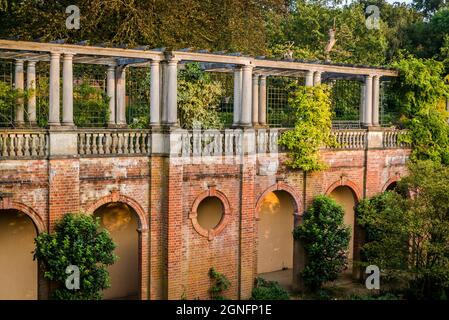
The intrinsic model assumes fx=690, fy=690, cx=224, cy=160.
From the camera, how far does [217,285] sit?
790 inches

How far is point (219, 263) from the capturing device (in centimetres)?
2016

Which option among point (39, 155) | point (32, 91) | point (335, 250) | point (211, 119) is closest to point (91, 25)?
point (211, 119)

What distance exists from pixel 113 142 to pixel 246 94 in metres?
4.46

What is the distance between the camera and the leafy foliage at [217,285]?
65.5 feet

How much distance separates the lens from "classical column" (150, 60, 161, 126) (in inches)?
733

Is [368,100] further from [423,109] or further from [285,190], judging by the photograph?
[285,190]

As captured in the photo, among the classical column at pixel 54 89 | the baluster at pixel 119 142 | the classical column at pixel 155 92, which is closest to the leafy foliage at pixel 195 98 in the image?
the classical column at pixel 155 92

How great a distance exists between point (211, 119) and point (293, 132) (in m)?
3.14

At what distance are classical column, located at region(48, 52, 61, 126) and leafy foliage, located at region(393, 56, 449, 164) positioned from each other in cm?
1305

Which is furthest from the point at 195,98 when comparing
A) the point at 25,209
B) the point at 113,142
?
the point at 25,209

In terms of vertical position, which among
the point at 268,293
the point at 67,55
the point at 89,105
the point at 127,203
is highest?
the point at 67,55

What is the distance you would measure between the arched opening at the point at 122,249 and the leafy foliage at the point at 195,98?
3.75 metres

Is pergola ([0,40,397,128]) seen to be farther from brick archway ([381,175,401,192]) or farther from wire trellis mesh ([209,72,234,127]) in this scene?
wire trellis mesh ([209,72,234,127])

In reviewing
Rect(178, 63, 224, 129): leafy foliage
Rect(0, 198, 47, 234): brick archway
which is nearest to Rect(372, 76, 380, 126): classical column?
Rect(178, 63, 224, 129): leafy foliage
